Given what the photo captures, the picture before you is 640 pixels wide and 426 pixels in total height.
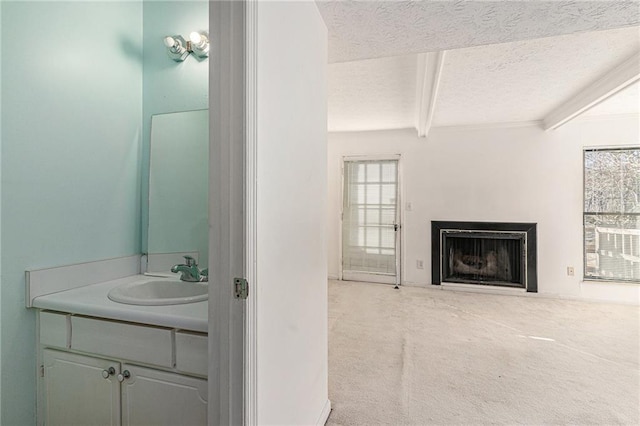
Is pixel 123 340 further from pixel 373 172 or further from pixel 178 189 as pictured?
pixel 373 172

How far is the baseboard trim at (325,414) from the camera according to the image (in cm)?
175

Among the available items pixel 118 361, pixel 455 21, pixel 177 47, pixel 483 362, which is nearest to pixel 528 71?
pixel 455 21

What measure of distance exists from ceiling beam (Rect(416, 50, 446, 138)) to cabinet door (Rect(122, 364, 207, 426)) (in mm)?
2470

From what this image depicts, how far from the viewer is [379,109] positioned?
13.0 ft

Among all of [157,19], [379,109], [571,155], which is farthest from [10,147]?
[571,155]

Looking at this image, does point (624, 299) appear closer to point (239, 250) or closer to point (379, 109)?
point (379, 109)

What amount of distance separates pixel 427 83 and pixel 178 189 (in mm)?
2377

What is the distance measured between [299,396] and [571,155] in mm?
4774

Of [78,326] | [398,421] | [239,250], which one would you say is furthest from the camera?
[398,421]

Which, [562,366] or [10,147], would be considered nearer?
[10,147]

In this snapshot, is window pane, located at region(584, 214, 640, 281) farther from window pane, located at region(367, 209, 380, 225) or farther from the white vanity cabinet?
the white vanity cabinet

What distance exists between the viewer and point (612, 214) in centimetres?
412

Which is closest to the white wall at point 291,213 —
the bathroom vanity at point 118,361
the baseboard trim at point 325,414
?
the baseboard trim at point 325,414

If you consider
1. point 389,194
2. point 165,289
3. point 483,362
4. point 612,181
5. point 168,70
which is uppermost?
point 168,70
